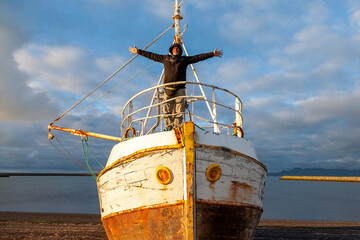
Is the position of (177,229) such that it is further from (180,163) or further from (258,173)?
(258,173)

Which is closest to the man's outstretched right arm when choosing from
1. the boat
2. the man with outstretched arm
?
the man with outstretched arm

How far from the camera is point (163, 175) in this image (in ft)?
16.4

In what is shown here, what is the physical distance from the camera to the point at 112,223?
5844mm

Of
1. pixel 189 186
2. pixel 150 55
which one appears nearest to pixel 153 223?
pixel 189 186

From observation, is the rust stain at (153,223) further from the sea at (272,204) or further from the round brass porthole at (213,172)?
the sea at (272,204)

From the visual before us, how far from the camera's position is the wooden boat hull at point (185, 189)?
488cm

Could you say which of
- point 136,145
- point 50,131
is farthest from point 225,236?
point 50,131

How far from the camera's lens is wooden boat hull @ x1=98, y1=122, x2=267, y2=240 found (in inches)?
192

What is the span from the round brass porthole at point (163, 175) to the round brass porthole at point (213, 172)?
27.6 inches

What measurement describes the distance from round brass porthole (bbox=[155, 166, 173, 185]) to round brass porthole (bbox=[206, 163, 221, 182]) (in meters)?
0.70

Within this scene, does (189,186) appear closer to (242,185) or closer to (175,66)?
(242,185)

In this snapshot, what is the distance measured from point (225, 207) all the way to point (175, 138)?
5.34ft

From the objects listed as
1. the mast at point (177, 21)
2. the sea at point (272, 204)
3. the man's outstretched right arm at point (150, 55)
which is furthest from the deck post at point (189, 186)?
the sea at point (272, 204)

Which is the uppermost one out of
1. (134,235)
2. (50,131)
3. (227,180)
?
(50,131)
